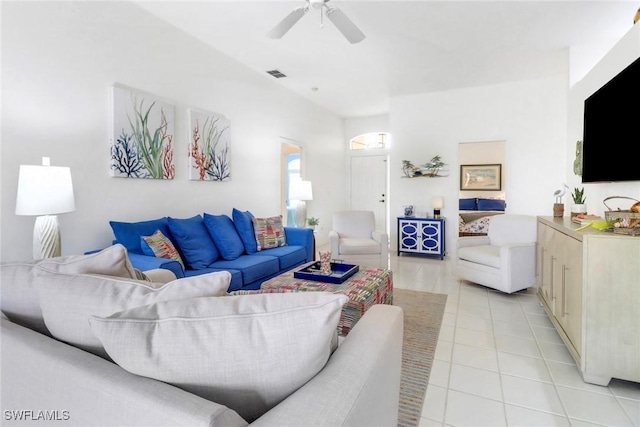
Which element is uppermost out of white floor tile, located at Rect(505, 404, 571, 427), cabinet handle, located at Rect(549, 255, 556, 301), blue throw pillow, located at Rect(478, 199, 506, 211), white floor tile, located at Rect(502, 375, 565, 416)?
blue throw pillow, located at Rect(478, 199, 506, 211)

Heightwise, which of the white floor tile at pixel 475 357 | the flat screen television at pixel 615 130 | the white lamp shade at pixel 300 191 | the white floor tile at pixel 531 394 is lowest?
the white floor tile at pixel 531 394

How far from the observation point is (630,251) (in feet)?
5.90

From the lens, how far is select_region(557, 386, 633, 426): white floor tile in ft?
5.33

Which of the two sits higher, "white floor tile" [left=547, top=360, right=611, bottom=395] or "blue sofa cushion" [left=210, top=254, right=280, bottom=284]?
"blue sofa cushion" [left=210, top=254, right=280, bottom=284]

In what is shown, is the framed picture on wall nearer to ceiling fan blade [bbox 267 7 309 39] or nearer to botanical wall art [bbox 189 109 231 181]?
botanical wall art [bbox 189 109 231 181]

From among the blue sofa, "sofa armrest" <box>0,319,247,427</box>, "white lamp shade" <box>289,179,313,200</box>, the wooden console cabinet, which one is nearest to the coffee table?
the blue sofa

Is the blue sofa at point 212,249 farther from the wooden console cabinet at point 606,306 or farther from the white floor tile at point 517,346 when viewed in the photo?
the wooden console cabinet at point 606,306

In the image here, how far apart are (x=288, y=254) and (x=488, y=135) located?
12.8ft

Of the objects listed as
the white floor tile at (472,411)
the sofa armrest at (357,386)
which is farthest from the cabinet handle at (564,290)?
the sofa armrest at (357,386)

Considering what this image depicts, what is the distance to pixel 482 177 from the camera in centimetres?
730

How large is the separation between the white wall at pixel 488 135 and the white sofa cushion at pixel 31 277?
414cm

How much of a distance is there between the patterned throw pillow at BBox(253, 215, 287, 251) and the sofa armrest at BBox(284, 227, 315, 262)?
104mm

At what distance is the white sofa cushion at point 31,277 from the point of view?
3.22ft

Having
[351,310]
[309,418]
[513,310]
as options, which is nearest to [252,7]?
[351,310]
